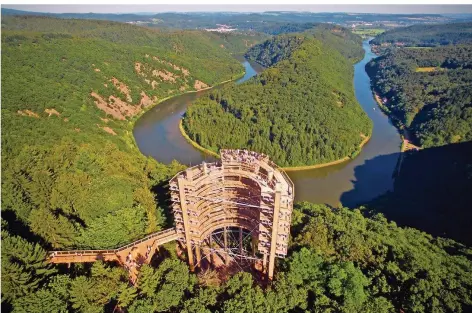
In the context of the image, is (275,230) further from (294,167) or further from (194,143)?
(194,143)

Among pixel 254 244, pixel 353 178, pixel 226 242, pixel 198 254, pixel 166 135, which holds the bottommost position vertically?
pixel 166 135

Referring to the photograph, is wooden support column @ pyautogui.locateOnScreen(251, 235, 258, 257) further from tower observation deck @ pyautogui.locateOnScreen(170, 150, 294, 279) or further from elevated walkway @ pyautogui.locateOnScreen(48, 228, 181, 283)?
elevated walkway @ pyautogui.locateOnScreen(48, 228, 181, 283)

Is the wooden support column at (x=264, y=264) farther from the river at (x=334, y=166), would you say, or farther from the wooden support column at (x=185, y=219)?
the river at (x=334, y=166)

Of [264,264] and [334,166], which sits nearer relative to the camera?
[264,264]

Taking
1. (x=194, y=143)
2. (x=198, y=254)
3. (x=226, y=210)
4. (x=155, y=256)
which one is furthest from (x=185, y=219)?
(x=194, y=143)

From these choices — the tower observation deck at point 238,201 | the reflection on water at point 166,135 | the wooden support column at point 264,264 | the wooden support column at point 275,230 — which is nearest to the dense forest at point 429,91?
the reflection on water at point 166,135

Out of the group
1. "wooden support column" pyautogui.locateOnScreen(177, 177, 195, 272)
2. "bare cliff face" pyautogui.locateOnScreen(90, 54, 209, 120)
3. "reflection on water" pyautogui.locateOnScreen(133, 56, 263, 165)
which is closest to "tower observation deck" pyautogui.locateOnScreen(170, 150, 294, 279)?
"wooden support column" pyautogui.locateOnScreen(177, 177, 195, 272)
